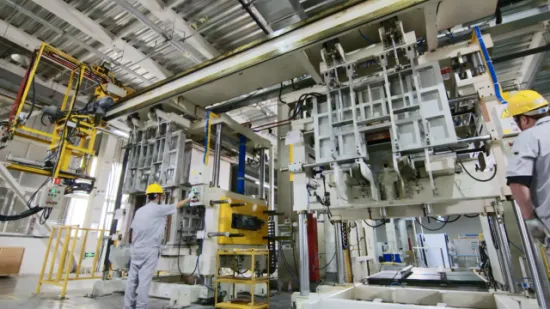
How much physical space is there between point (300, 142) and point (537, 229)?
90.7 inches

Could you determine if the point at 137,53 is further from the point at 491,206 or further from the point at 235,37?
the point at 491,206

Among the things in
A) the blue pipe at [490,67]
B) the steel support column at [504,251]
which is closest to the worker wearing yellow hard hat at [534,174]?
the blue pipe at [490,67]

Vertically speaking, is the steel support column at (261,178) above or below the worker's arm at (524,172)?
above

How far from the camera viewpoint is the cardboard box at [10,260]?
7102 millimetres

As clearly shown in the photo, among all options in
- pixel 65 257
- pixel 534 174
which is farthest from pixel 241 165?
pixel 534 174

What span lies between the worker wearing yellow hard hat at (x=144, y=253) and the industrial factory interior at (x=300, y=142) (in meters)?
0.02

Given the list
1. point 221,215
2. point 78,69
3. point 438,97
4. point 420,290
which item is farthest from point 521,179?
point 78,69

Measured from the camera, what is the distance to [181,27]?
517 centimetres

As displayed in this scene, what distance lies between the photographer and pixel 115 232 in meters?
5.22

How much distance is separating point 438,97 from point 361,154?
3.13 feet

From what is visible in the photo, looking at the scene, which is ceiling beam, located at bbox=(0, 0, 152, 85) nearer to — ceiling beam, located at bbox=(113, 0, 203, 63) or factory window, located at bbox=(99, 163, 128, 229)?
ceiling beam, located at bbox=(113, 0, 203, 63)

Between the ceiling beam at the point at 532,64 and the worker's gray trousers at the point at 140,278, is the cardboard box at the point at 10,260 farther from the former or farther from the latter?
the ceiling beam at the point at 532,64

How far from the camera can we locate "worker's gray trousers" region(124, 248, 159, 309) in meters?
3.18

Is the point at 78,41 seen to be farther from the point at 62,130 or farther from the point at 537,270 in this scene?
the point at 537,270
